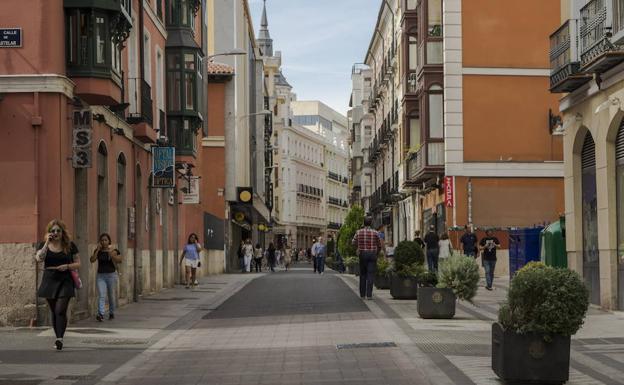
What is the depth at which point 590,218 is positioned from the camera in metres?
23.4

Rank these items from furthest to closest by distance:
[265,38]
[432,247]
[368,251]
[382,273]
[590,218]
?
[265,38]
[432,247]
[382,273]
[368,251]
[590,218]

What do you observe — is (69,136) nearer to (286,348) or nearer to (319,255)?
(286,348)

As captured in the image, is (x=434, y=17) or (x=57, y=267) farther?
(x=434, y=17)

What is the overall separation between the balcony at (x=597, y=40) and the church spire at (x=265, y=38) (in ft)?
370

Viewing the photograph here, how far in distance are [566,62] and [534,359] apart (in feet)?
44.0

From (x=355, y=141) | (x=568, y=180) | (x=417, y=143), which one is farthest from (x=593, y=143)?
(x=355, y=141)

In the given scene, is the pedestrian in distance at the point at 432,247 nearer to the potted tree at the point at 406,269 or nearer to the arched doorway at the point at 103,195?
the potted tree at the point at 406,269

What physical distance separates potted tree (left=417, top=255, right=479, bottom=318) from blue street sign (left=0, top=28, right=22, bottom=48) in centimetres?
768

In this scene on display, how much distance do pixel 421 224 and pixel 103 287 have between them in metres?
34.5

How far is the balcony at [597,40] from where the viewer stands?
65.5 ft

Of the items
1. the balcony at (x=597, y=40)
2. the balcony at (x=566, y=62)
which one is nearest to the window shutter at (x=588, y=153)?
the balcony at (x=566, y=62)

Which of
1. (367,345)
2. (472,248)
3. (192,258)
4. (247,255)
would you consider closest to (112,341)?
(367,345)

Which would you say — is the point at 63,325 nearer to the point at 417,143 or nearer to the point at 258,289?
the point at 258,289

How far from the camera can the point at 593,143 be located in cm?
2336
